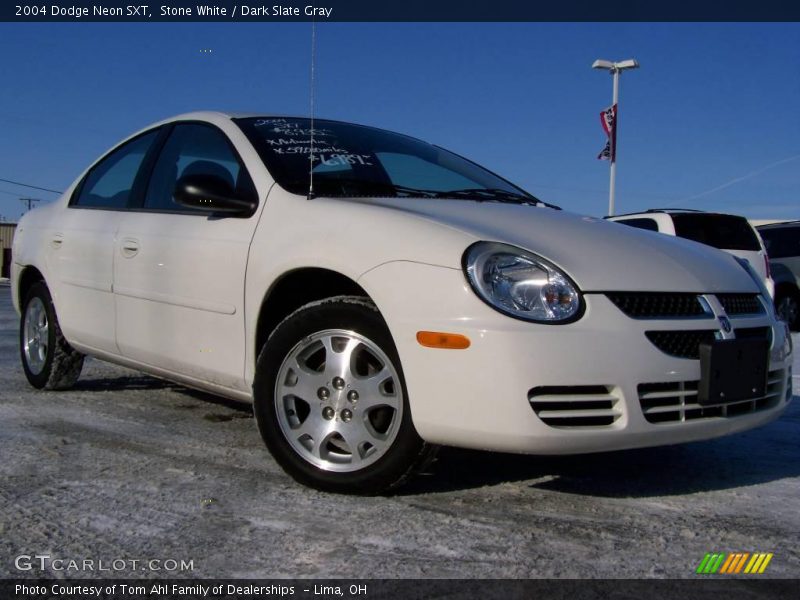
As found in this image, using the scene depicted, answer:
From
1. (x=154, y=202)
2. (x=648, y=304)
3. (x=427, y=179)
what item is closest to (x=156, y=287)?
(x=154, y=202)

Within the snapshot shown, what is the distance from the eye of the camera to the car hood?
8.73 feet

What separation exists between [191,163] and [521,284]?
1.89m

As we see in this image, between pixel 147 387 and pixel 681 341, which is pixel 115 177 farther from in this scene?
pixel 681 341

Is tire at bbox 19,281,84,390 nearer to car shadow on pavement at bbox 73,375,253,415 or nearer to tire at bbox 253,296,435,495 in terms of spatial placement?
car shadow on pavement at bbox 73,375,253,415

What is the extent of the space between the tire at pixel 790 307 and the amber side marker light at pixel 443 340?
33.9ft

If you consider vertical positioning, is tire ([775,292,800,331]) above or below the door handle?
below

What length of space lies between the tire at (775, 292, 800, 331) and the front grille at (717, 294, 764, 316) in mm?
9233

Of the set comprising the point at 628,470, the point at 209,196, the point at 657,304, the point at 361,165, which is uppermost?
the point at 361,165

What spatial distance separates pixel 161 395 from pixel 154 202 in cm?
139

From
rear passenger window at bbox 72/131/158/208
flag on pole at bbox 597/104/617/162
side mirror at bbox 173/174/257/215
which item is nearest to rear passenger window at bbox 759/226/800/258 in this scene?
flag on pole at bbox 597/104/617/162

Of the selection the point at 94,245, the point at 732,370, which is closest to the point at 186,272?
the point at 94,245

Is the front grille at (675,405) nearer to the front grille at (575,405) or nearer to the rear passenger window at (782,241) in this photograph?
the front grille at (575,405)

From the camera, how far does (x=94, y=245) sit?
4168 millimetres

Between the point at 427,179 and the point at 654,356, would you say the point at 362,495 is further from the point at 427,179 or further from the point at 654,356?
the point at 427,179
